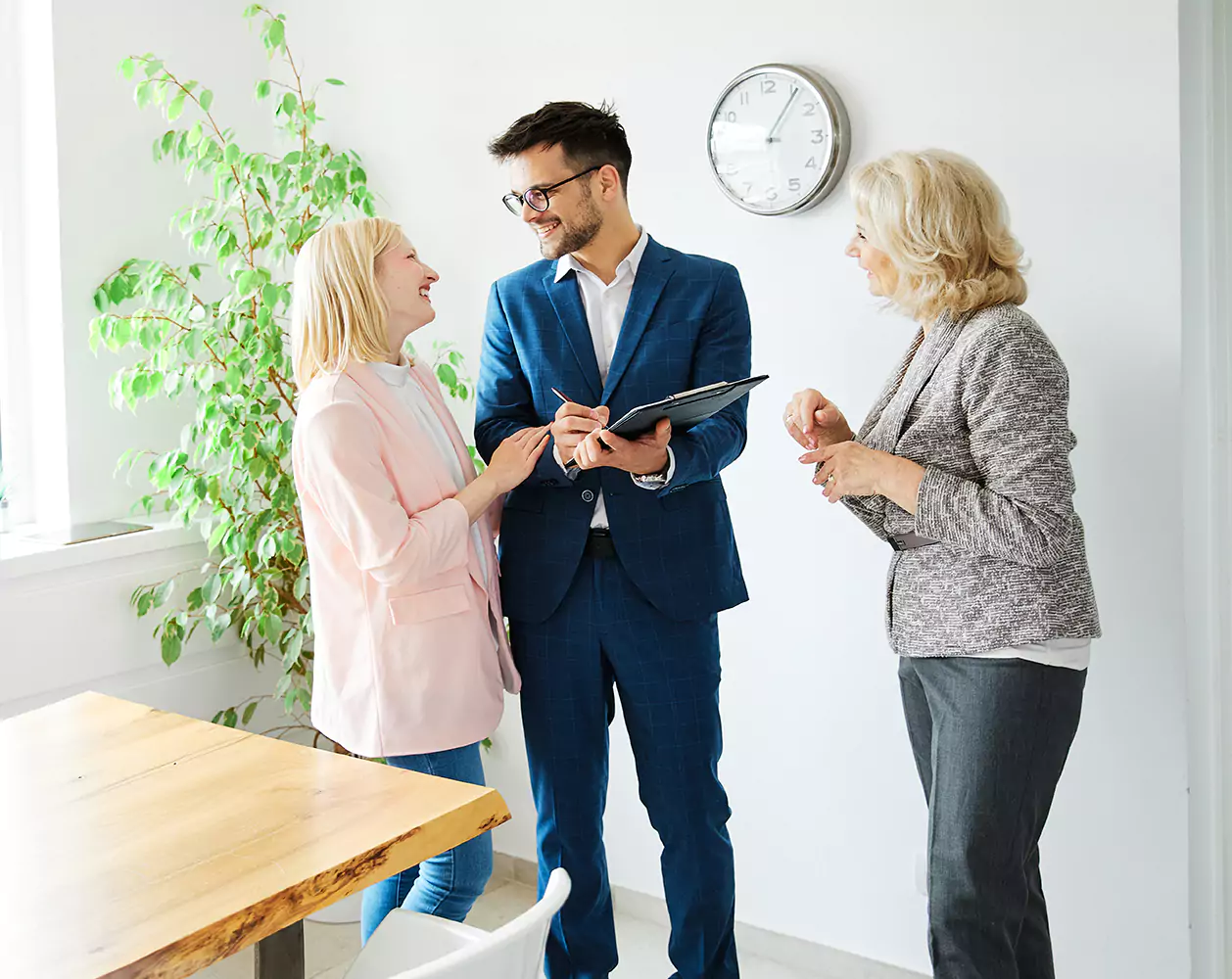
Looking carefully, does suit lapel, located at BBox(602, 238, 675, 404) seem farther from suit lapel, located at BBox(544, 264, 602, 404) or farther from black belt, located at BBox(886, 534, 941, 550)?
black belt, located at BBox(886, 534, 941, 550)

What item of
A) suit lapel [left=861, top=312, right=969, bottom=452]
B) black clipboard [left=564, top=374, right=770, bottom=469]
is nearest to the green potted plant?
black clipboard [left=564, top=374, right=770, bottom=469]

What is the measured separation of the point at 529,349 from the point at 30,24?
1.77 m

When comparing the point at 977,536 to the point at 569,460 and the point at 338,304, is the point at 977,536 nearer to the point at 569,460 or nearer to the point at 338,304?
the point at 569,460

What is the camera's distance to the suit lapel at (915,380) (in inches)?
70.0

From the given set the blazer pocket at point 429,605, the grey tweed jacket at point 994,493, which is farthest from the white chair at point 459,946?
the grey tweed jacket at point 994,493

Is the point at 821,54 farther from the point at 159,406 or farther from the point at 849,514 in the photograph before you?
the point at 159,406

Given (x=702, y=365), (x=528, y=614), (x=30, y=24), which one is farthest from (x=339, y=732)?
(x=30, y=24)

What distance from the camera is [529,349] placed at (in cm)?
210

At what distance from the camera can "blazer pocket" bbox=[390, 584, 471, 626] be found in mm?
1899

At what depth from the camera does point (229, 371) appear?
271 centimetres

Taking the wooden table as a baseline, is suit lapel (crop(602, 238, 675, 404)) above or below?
above

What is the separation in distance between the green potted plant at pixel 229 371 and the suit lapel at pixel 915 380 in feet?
3.98

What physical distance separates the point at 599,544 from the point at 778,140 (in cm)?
95

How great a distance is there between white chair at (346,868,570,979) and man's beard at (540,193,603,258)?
1.11 metres
